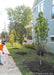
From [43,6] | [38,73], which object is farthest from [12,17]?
[38,73]

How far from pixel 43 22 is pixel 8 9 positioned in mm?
30860

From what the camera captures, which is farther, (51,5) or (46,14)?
(46,14)

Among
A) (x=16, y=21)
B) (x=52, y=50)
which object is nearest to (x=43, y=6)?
(x=52, y=50)

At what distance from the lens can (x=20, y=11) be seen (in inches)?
1396

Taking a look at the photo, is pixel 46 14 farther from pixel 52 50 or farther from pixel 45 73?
pixel 45 73

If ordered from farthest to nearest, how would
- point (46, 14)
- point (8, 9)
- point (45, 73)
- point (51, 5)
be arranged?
point (8, 9)
point (46, 14)
point (51, 5)
point (45, 73)

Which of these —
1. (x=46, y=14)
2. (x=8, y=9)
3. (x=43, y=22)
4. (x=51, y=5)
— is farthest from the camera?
(x=8, y=9)

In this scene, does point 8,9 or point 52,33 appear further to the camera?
point 8,9

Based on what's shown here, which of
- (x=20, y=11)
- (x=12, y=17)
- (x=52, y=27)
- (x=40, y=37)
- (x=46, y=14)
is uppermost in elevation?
(x=20, y=11)

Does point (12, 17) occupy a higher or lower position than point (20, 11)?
lower

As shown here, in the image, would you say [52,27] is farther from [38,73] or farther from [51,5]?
[38,73]

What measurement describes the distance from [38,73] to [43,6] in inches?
363

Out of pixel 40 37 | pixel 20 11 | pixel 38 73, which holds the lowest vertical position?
pixel 38 73

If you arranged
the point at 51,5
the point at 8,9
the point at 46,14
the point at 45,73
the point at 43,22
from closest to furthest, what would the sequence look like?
the point at 45,73, the point at 43,22, the point at 51,5, the point at 46,14, the point at 8,9
